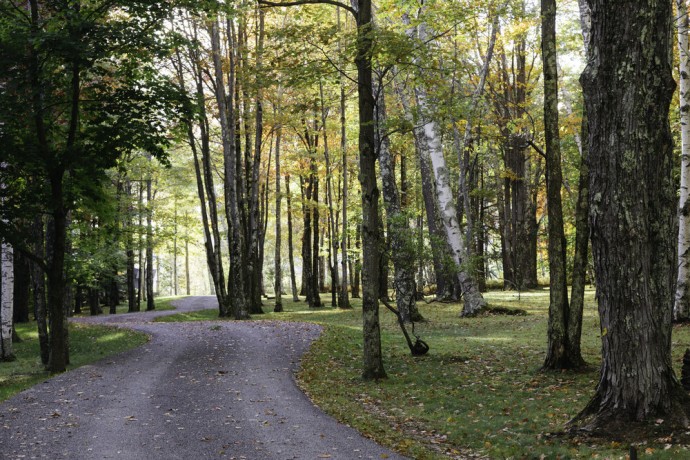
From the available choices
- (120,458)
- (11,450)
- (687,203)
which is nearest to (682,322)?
(687,203)

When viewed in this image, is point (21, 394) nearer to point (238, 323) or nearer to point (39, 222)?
point (39, 222)

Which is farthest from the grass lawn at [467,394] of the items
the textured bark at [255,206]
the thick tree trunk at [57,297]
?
the textured bark at [255,206]

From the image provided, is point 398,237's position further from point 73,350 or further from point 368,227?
point 73,350

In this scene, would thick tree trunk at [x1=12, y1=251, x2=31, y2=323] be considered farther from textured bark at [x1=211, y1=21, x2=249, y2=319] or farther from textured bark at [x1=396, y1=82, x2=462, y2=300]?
textured bark at [x1=396, y1=82, x2=462, y2=300]

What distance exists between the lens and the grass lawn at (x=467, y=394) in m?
7.37

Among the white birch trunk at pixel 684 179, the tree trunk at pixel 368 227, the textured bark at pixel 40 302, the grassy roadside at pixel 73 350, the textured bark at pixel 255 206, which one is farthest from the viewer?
the textured bark at pixel 255 206

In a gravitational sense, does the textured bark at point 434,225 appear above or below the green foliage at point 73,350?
above

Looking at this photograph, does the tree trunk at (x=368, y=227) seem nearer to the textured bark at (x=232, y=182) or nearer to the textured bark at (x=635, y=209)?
the textured bark at (x=635, y=209)

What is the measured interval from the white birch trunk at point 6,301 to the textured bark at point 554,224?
14427 mm

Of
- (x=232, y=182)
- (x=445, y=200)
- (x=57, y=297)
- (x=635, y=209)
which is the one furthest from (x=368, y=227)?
(x=232, y=182)

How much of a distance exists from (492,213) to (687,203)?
3185 cm

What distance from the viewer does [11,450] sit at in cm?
764

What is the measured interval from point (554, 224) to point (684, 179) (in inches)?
214

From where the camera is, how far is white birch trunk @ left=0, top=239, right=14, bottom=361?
1688 cm
